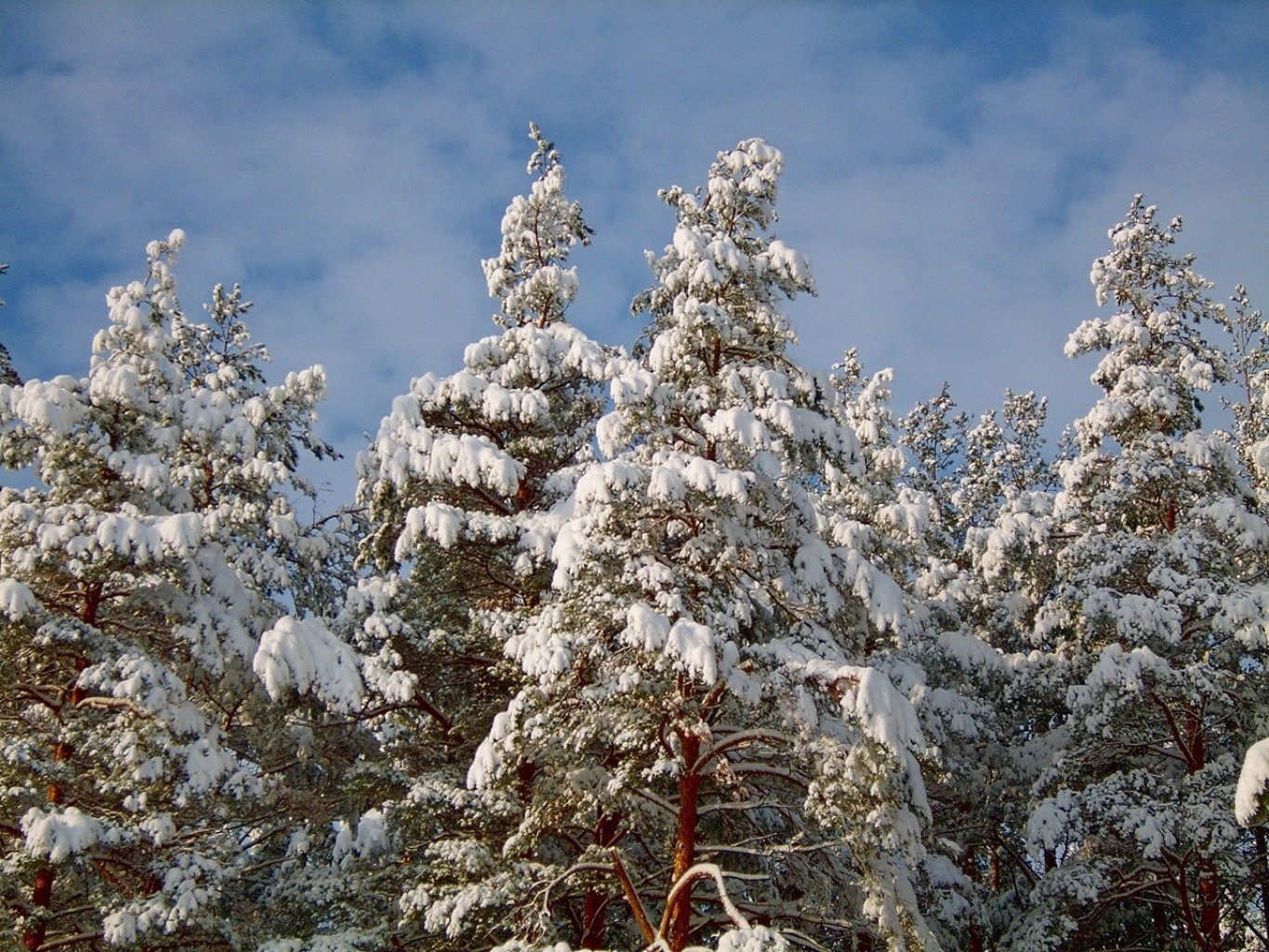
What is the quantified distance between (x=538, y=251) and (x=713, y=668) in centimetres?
953

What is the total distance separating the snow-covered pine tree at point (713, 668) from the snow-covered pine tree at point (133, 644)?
3.71 m

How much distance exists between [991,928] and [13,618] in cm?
1684

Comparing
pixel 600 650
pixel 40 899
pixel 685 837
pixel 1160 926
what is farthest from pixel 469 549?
pixel 1160 926

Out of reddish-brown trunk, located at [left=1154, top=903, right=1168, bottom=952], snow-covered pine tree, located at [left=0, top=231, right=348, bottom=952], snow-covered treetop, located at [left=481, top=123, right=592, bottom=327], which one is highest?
snow-covered treetop, located at [left=481, top=123, right=592, bottom=327]

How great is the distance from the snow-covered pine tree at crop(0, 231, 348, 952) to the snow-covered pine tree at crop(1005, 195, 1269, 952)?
473 inches

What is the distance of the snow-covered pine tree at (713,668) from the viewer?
34.3 ft

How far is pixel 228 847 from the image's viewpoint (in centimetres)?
1234

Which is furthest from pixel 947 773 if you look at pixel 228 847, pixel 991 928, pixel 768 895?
pixel 228 847

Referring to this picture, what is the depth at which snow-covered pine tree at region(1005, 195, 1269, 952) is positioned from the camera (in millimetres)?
15414

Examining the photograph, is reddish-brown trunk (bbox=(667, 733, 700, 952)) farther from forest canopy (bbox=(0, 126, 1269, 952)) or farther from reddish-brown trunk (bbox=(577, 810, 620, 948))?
reddish-brown trunk (bbox=(577, 810, 620, 948))

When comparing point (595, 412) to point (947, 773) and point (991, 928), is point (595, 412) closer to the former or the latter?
point (947, 773)

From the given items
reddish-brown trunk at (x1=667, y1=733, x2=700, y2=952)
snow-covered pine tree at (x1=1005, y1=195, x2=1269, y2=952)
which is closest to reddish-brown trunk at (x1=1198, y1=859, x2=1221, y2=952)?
snow-covered pine tree at (x1=1005, y1=195, x2=1269, y2=952)

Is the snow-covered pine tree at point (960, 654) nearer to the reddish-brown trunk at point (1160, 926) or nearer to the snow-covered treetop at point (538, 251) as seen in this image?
the reddish-brown trunk at point (1160, 926)

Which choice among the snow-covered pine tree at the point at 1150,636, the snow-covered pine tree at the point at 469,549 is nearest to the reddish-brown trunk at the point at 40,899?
the snow-covered pine tree at the point at 469,549
